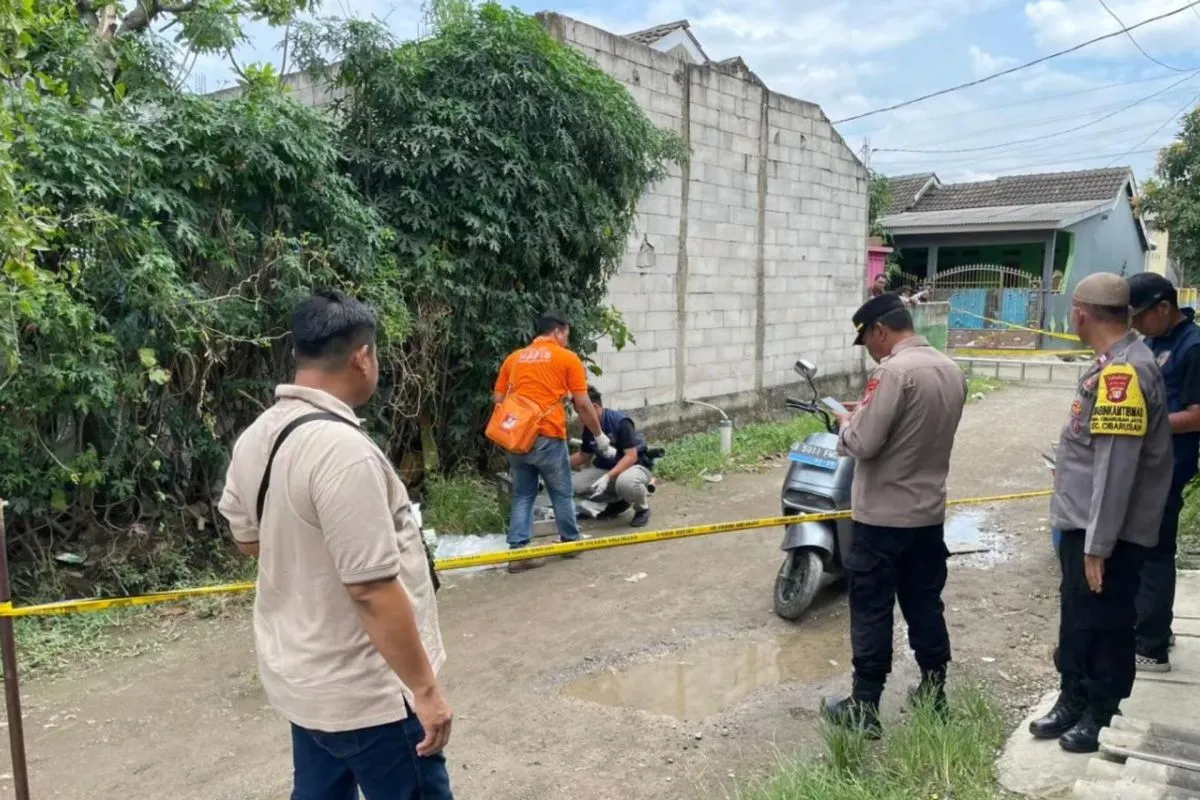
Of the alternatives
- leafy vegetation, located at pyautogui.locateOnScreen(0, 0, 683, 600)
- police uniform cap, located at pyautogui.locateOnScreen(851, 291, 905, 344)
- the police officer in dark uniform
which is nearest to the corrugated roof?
leafy vegetation, located at pyautogui.locateOnScreen(0, 0, 683, 600)

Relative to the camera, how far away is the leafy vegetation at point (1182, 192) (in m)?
11.8

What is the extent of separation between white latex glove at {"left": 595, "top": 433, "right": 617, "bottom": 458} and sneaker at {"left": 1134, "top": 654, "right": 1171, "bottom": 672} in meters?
3.40

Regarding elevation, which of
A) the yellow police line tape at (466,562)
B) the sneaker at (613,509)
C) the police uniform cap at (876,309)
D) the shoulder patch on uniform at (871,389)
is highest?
the police uniform cap at (876,309)

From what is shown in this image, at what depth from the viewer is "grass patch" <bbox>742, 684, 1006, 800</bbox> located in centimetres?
277

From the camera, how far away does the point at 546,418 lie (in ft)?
18.5

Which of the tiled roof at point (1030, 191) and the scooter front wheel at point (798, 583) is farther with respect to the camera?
the tiled roof at point (1030, 191)

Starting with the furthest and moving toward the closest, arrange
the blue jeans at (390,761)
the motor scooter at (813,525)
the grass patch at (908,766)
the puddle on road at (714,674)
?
the motor scooter at (813,525), the puddle on road at (714,674), the grass patch at (908,766), the blue jeans at (390,761)

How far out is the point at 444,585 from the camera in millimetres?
5492

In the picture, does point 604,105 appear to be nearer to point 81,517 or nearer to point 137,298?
point 137,298

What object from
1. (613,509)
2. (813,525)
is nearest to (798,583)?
(813,525)

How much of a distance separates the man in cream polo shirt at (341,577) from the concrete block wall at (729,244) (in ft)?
21.5

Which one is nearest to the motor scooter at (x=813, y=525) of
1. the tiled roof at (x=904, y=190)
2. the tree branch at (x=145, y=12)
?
the tree branch at (x=145, y=12)

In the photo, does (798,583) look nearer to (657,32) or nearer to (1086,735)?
(1086,735)

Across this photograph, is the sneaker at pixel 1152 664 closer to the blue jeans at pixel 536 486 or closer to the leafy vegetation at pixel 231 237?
the blue jeans at pixel 536 486
